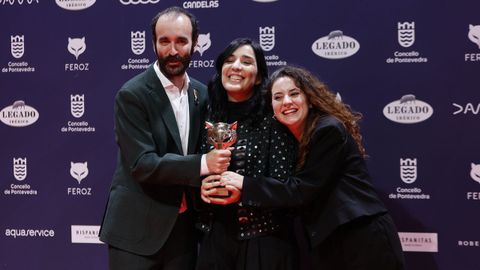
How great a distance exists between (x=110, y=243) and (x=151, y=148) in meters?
0.50

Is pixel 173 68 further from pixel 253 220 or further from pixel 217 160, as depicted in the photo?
pixel 253 220

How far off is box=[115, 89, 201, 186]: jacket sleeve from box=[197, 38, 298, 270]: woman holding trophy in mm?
115

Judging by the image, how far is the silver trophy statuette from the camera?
92.6 inches

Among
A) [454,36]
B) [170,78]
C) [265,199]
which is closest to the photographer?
[265,199]

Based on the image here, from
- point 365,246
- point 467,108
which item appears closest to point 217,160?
point 365,246

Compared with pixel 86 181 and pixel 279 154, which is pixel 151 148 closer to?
pixel 279 154

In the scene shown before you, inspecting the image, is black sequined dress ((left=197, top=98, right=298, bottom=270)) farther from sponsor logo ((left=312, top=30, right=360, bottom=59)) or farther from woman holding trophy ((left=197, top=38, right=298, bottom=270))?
sponsor logo ((left=312, top=30, right=360, bottom=59))

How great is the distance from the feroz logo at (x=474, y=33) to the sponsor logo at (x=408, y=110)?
1.39 feet

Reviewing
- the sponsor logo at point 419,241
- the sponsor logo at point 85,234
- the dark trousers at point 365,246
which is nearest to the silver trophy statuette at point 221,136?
the dark trousers at point 365,246

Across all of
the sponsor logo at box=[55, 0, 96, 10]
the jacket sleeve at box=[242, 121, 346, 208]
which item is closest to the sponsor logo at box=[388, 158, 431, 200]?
the jacket sleeve at box=[242, 121, 346, 208]

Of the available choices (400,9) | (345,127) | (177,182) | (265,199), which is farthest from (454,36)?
(177,182)

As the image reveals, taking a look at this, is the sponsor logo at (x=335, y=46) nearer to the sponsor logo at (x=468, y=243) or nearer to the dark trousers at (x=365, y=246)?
the dark trousers at (x=365, y=246)

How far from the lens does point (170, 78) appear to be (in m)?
2.57

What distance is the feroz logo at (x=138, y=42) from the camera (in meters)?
3.30
